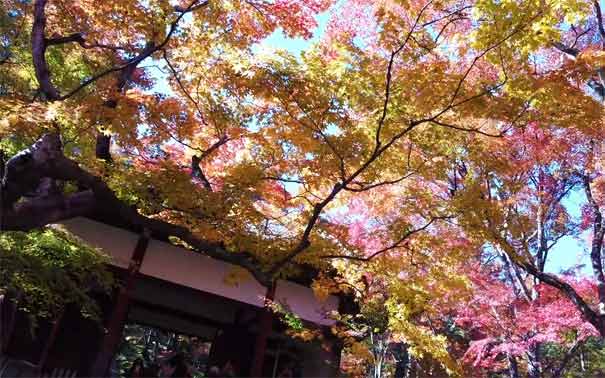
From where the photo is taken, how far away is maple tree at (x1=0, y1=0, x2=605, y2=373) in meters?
5.50

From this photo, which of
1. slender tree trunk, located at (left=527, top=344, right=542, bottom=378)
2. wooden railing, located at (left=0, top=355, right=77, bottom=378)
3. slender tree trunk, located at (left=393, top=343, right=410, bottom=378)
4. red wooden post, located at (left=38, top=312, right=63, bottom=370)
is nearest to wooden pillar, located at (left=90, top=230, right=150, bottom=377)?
wooden railing, located at (left=0, top=355, right=77, bottom=378)

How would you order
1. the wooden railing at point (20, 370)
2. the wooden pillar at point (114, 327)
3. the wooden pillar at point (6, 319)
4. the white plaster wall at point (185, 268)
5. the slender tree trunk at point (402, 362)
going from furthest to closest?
the slender tree trunk at point (402, 362) < the white plaster wall at point (185, 268) < the wooden pillar at point (6, 319) < the wooden pillar at point (114, 327) < the wooden railing at point (20, 370)

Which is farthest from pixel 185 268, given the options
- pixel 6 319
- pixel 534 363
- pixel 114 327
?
pixel 534 363

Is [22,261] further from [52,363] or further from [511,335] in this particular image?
[511,335]

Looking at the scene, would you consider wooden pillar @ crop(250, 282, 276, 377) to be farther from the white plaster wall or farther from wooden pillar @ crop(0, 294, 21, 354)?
wooden pillar @ crop(0, 294, 21, 354)

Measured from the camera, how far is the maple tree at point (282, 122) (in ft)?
18.0

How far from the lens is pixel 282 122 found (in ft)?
22.1

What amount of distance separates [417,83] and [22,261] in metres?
5.23

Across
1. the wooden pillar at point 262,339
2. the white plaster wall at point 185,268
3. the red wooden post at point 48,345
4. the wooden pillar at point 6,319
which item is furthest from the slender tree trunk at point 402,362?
the wooden pillar at point 6,319

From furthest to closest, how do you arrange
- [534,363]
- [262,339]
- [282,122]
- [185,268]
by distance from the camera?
[534,363] < [185,268] < [262,339] < [282,122]

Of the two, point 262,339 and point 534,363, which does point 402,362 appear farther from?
point 262,339

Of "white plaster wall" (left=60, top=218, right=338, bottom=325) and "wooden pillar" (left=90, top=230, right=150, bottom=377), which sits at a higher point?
"white plaster wall" (left=60, top=218, right=338, bottom=325)

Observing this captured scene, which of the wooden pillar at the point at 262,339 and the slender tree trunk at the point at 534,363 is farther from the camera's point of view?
the slender tree trunk at the point at 534,363

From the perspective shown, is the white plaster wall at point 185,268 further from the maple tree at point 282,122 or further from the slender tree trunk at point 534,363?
the slender tree trunk at point 534,363
